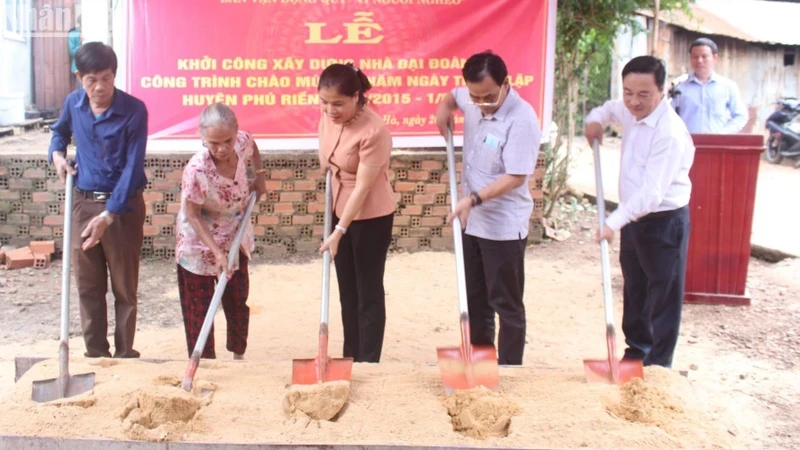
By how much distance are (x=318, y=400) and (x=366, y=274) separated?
100cm

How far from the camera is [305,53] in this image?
18.9 feet

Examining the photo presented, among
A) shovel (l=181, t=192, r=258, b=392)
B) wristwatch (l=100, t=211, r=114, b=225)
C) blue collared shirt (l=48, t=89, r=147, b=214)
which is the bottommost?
shovel (l=181, t=192, r=258, b=392)

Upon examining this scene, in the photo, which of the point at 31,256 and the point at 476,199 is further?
the point at 31,256

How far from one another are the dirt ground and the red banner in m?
1.12

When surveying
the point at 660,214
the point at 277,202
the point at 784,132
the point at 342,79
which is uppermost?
the point at 784,132

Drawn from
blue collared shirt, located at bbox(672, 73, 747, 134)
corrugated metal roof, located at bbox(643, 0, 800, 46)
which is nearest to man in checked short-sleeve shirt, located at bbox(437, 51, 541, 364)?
blue collared shirt, located at bbox(672, 73, 747, 134)

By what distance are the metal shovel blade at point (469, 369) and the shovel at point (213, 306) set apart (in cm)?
89

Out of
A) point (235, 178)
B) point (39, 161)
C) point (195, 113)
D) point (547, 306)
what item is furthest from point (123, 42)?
point (547, 306)

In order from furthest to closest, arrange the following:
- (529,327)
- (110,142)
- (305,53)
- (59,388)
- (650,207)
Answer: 1. (305,53)
2. (529,327)
3. (110,142)
4. (650,207)
5. (59,388)

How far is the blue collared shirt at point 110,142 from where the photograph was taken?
3.56 m

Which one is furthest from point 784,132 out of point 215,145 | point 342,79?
point 215,145

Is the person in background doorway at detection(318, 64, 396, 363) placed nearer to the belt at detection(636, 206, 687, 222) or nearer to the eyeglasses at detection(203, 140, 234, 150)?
the eyeglasses at detection(203, 140, 234, 150)

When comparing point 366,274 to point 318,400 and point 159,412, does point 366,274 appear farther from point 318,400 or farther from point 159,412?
point 159,412

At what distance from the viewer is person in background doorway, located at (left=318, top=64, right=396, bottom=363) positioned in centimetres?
332
